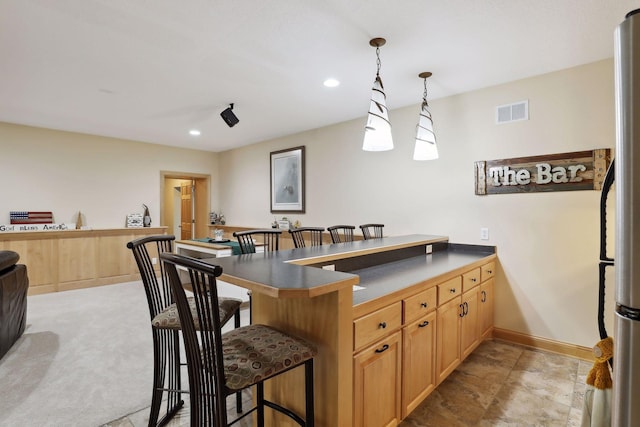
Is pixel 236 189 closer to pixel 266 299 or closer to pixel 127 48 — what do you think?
pixel 127 48

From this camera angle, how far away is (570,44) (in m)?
2.55

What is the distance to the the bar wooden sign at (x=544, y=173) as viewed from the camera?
9.22ft

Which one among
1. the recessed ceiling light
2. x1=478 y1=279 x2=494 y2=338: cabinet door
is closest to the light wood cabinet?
x1=478 y1=279 x2=494 y2=338: cabinet door

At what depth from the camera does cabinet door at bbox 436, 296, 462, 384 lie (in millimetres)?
2244

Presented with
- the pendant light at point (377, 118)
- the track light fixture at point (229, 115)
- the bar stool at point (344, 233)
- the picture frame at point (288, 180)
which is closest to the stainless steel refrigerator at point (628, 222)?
the pendant light at point (377, 118)

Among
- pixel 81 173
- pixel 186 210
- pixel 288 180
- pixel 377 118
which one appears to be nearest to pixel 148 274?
pixel 377 118

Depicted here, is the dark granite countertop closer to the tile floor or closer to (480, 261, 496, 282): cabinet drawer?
(480, 261, 496, 282): cabinet drawer

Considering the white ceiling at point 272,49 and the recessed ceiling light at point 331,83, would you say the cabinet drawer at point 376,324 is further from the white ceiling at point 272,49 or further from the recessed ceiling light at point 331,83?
the recessed ceiling light at point 331,83

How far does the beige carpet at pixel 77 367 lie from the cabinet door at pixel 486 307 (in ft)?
9.36

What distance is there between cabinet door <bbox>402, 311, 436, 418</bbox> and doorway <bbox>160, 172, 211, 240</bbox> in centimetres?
578

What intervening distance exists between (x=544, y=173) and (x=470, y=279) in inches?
50.6

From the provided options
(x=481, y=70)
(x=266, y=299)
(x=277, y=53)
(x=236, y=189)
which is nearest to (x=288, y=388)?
(x=266, y=299)

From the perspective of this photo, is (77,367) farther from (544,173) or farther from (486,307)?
(544,173)

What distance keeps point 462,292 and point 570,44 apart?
2118 millimetres
